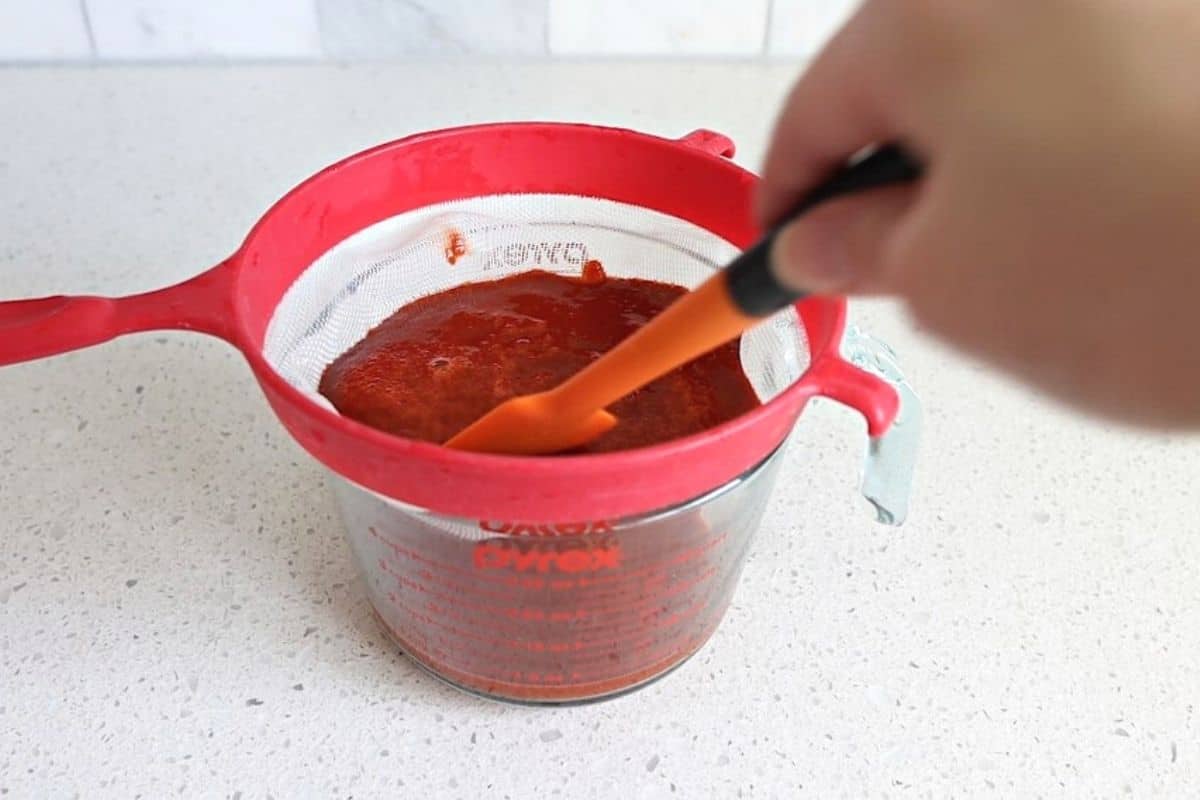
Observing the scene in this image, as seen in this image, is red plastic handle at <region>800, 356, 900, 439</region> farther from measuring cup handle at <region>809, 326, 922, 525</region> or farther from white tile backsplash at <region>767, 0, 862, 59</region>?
white tile backsplash at <region>767, 0, 862, 59</region>

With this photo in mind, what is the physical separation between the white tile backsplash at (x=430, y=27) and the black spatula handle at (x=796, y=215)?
688 millimetres

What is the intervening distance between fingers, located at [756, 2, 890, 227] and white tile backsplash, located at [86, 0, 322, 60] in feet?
2.42

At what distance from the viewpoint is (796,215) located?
1.04 feet

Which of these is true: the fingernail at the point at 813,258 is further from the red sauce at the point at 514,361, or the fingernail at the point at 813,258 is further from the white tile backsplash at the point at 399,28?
the white tile backsplash at the point at 399,28

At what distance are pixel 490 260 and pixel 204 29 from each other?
0.49m

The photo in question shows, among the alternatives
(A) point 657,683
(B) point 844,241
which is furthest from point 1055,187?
(A) point 657,683

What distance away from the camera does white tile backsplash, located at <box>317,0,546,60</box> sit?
3.13 feet

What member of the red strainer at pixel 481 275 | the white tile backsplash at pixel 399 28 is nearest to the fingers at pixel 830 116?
the red strainer at pixel 481 275

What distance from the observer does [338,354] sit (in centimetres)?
57

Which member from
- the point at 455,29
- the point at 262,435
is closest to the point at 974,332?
the point at 262,435

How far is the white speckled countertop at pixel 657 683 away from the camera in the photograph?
490 mm

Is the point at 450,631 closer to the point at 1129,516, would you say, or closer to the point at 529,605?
the point at 529,605

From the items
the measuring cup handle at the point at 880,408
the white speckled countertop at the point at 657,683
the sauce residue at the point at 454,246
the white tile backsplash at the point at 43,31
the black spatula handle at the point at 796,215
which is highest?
the black spatula handle at the point at 796,215

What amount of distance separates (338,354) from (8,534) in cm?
19
